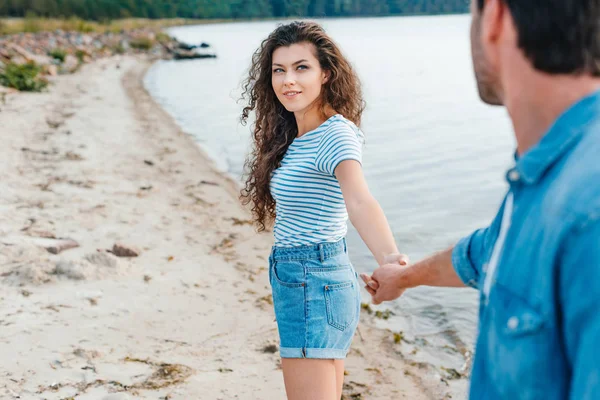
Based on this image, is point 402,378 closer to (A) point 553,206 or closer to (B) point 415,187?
(A) point 553,206

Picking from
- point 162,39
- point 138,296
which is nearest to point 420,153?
point 138,296

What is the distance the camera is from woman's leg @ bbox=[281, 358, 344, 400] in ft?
8.96

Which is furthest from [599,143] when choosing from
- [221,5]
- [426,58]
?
[221,5]

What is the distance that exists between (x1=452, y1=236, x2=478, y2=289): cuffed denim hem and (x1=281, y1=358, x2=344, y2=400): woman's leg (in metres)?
0.95

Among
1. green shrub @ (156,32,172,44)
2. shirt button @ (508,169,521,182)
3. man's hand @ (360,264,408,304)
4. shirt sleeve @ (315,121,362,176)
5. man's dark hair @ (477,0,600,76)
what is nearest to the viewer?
man's dark hair @ (477,0,600,76)

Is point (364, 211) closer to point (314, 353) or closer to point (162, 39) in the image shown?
point (314, 353)

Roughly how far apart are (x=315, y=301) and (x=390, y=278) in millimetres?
321

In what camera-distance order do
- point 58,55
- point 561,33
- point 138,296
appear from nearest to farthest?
point 561,33 → point 138,296 → point 58,55

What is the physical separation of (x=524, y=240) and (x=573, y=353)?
0.66 ft

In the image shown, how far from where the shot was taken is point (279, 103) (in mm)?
3225

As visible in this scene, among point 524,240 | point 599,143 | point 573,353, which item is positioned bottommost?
point 573,353

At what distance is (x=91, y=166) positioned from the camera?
9305 millimetres

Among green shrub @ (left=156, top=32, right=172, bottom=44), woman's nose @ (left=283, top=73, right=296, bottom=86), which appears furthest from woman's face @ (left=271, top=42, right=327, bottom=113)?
green shrub @ (left=156, top=32, right=172, bottom=44)

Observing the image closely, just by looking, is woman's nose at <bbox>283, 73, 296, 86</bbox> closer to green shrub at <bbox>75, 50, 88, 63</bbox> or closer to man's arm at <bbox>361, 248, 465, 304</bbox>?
man's arm at <bbox>361, 248, 465, 304</bbox>
